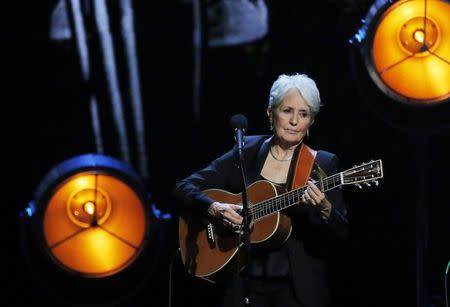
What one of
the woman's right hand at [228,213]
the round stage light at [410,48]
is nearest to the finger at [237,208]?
the woman's right hand at [228,213]

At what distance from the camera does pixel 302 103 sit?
343 centimetres

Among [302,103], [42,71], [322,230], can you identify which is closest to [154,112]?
[42,71]

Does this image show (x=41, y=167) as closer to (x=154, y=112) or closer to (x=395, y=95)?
(x=154, y=112)

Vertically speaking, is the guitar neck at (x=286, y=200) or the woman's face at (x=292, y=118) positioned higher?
the woman's face at (x=292, y=118)

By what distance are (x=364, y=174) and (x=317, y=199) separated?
0.75 ft

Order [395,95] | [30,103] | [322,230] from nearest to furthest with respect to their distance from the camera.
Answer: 1. [322,230]
2. [395,95]
3. [30,103]

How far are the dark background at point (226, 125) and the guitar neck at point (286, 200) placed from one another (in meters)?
1.08

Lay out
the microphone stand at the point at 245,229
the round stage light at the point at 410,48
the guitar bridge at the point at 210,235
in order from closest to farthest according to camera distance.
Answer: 1. the microphone stand at the point at 245,229
2. the guitar bridge at the point at 210,235
3. the round stage light at the point at 410,48

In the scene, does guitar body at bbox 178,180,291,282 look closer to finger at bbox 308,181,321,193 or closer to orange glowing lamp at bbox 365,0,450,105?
finger at bbox 308,181,321,193

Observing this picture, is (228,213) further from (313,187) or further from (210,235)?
(313,187)

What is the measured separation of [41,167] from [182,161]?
0.82 meters

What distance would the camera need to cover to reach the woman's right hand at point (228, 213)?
11.1 ft

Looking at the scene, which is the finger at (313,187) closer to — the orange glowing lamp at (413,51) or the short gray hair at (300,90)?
the short gray hair at (300,90)

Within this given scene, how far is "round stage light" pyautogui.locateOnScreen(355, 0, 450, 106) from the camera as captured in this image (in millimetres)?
4008
